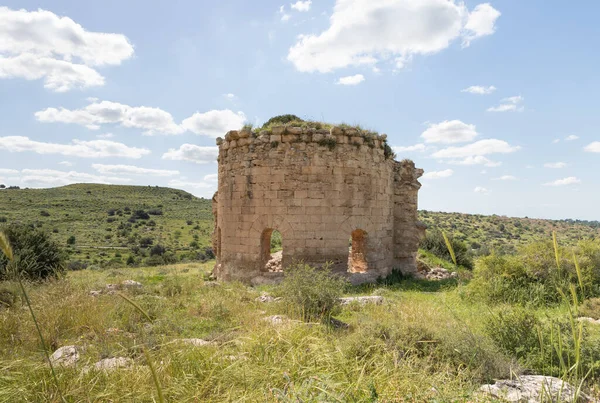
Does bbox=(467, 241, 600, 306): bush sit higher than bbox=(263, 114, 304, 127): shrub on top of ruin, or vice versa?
bbox=(263, 114, 304, 127): shrub on top of ruin

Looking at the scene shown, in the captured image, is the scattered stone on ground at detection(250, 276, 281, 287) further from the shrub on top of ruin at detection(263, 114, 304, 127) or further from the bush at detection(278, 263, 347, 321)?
the shrub on top of ruin at detection(263, 114, 304, 127)

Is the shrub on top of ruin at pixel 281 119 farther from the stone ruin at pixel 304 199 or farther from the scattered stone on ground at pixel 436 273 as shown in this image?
the scattered stone on ground at pixel 436 273

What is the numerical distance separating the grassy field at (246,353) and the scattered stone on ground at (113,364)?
9 cm

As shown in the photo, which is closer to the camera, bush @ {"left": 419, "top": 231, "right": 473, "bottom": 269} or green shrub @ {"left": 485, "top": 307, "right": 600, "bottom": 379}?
green shrub @ {"left": 485, "top": 307, "right": 600, "bottom": 379}

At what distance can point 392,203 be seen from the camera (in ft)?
41.6

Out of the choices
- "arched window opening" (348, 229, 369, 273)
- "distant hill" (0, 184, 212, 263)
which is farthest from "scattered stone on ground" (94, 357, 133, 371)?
"distant hill" (0, 184, 212, 263)

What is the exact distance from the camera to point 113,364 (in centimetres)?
400

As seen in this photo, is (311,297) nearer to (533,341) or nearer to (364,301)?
(364,301)

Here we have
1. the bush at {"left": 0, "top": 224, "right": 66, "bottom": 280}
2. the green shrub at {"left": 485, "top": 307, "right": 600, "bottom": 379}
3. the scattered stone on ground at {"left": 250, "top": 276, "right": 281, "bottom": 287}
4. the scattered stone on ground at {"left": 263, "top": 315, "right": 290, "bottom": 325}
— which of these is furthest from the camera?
the bush at {"left": 0, "top": 224, "right": 66, "bottom": 280}

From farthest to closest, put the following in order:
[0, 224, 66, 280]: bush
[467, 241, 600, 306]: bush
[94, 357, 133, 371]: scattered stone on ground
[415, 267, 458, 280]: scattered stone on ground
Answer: [415, 267, 458, 280]: scattered stone on ground, [0, 224, 66, 280]: bush, [467, 241, 600, 306]: bush, [94, 357, 133, 371]: scattered stone on ground

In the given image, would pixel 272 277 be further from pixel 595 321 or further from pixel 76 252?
pixel 76 252

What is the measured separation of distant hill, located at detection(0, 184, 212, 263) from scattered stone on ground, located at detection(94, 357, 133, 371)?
25719 millimetres

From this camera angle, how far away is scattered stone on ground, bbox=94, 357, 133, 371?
3777 mm

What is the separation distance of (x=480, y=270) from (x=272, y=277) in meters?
5.42
